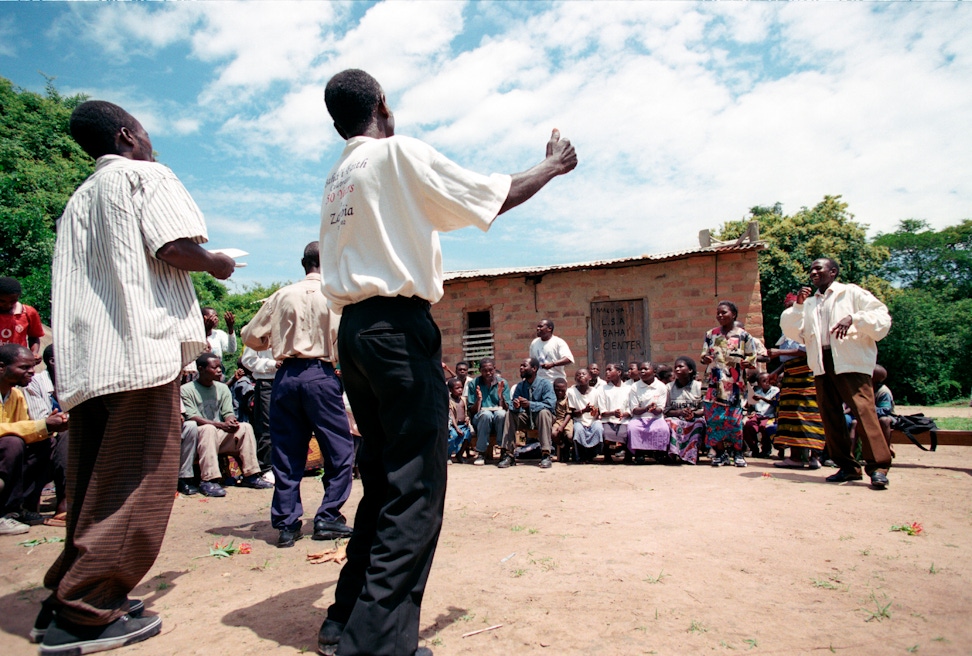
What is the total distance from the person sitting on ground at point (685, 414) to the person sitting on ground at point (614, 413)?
61 centimetres

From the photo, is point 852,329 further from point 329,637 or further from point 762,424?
point 329,637

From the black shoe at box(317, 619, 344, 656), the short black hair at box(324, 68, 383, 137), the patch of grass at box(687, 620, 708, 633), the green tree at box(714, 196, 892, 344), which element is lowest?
the patch of grass at box(687, 620, 708, 633)

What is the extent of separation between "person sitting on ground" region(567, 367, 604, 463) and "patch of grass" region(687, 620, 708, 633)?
6.04 m

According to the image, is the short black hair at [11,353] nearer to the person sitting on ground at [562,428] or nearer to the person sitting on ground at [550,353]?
the person sitting on ground at [562,428]

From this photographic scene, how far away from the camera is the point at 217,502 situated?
5.68 m

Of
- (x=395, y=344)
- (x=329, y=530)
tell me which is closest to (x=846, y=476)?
(x=329, y=530)

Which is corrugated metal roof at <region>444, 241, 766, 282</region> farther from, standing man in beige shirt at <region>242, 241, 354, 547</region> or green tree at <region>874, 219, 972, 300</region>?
green tree at <region>874, 219, 972, 300</region>

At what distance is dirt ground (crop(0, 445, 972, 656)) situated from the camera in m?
2.26

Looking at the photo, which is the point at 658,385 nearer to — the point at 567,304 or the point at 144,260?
the point at 567,304

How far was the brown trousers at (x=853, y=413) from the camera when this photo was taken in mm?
5379

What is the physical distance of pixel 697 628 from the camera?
89.8 inches

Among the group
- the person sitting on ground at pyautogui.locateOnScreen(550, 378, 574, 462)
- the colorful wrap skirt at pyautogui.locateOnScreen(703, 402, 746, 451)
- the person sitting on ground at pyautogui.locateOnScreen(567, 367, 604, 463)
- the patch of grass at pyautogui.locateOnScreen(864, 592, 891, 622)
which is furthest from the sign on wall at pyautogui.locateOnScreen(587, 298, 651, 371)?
the patch of grass at pyautogui.locateOnScreen(864, 592, 891, 622)

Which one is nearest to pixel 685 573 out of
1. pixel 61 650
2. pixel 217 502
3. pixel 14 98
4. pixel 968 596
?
pixel 968 596

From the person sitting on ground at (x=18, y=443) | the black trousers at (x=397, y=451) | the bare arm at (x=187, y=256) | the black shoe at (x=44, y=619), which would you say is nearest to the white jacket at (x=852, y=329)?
the black trousers at (x=397, y=451)
